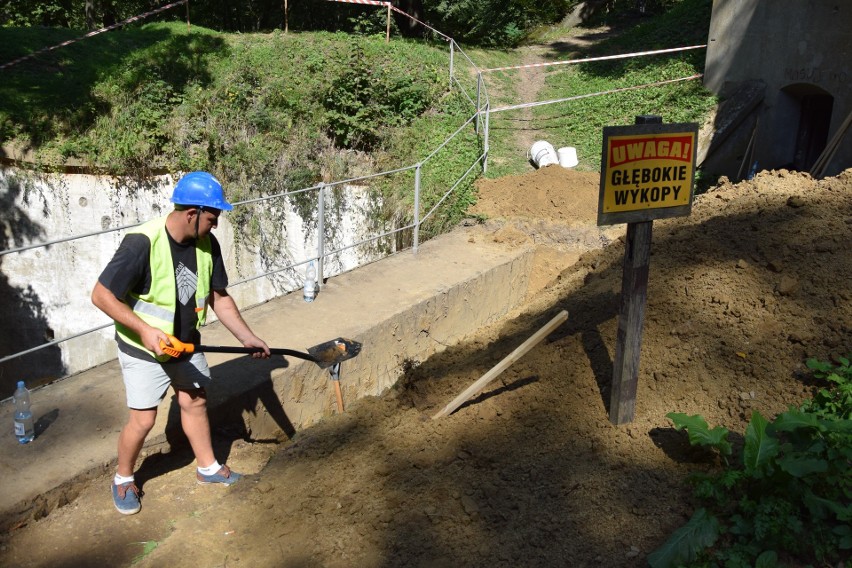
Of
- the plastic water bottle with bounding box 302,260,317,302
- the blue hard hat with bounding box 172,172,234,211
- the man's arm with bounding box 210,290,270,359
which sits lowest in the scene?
the plastic water bottle with bounding box 302,260,317,302

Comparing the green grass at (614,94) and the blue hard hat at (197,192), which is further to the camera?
the green grass at (614,94)

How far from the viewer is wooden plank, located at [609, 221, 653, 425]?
4625mm

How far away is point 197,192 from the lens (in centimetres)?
428

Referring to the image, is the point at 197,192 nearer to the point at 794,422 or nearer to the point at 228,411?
the point at 228,411

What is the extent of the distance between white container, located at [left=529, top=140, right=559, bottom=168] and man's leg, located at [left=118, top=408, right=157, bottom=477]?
1020 cm

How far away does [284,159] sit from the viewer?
1333 centimetres

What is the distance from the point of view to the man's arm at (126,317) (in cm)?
411

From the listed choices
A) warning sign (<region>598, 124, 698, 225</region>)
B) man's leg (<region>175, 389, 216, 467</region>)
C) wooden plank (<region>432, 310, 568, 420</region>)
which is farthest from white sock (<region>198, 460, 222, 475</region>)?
warning sign (<region>598, 124, 698, 225</region>)

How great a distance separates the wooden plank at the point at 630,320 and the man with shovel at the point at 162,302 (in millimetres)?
2417

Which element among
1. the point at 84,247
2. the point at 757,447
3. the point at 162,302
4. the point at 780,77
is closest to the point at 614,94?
the point at 780,77

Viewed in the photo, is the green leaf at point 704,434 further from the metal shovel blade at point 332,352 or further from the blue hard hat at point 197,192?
the blue hard hat at point 197,192

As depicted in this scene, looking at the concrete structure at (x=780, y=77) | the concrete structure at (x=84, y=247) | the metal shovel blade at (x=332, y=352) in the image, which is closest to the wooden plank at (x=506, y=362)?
the metal shovel blade at (x=332, y=352)

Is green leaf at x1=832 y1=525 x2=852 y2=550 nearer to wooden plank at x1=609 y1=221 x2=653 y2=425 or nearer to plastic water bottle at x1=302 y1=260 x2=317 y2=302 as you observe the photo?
wooden plank at x1=609 y1=221 x2=653 y2=425

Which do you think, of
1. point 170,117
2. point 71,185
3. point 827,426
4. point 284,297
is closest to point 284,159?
point 170,117
